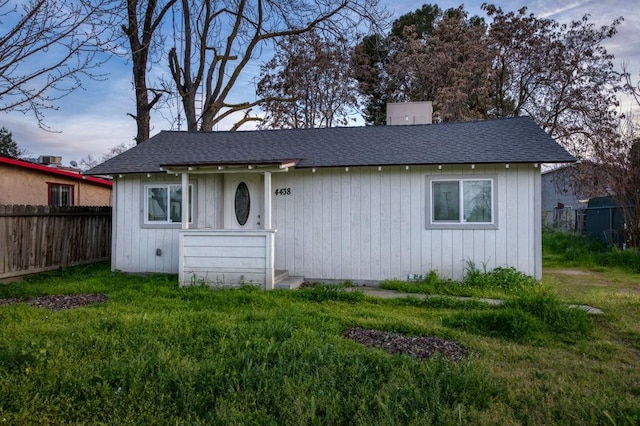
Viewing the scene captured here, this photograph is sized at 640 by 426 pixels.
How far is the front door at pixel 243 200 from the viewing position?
939 centimetres

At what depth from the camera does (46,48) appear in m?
3.53

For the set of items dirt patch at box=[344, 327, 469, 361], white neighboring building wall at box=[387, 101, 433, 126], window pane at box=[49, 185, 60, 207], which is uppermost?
white neighboring building wall at box=[387, 101, 433, 126]

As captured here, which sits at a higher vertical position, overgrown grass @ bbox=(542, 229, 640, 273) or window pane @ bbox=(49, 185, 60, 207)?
window pane @ bbox=(49, 185, 60, 207)

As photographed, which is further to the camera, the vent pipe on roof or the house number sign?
the vent pipe on roof

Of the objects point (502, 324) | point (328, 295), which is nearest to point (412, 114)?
point (328, 295)

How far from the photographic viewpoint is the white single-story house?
8117 mm

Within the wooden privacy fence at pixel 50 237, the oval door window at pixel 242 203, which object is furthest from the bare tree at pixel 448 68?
the wooden privacy fence at pixel 50 237

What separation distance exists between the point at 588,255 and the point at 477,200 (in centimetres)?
617

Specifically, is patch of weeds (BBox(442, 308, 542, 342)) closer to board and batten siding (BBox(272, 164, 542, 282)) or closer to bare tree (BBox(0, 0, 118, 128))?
board and batten siding (BBox(272, 164, 542, 282))

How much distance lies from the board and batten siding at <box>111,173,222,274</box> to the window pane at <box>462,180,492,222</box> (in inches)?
206

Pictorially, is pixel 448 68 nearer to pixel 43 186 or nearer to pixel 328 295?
pixel 328 295

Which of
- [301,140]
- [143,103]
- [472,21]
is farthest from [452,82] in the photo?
[143,103]

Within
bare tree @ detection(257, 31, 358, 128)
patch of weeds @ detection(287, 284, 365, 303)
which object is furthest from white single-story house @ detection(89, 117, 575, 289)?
bare tree @ detection(257, 31, 358, 128)

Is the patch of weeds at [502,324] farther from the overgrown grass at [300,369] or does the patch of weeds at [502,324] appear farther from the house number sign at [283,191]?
the house number sign at [283,191]
